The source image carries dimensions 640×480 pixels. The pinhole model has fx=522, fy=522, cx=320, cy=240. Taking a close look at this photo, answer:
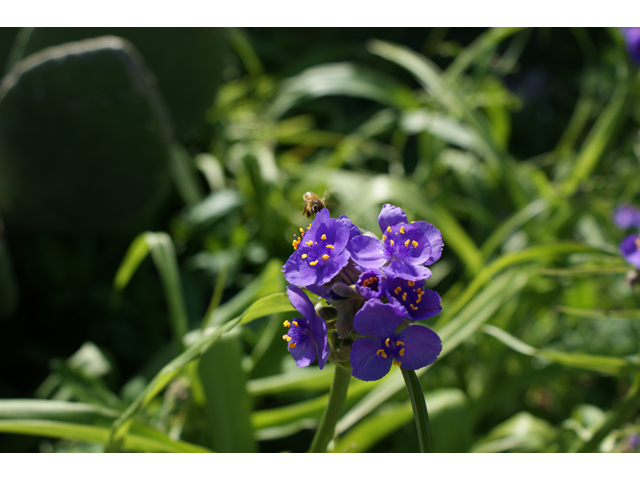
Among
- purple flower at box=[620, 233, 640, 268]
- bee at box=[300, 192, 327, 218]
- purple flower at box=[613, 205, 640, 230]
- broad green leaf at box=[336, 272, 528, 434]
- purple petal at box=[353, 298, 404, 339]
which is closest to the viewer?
purple petal at box=[353, 298, 404, 339]

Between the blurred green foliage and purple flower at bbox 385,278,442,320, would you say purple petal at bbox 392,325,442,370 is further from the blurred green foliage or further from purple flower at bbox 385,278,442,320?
the blurred green foliage

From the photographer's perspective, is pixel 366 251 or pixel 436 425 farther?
pixel 436 425

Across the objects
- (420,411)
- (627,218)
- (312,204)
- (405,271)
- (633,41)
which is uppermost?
(633,41)

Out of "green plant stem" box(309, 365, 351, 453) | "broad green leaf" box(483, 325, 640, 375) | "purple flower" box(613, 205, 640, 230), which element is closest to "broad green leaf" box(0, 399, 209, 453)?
"green plant stem" box(309, 365, 351, 453)

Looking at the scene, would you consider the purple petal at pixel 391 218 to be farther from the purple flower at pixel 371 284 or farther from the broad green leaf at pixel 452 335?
the broad green leaf at pixel 452 335

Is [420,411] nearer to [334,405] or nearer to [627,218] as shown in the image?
[334,405]

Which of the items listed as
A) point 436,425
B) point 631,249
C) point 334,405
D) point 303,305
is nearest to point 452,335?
point 436,425

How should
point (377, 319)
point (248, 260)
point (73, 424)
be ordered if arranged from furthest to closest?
point (248, 260)
point (73, 424)
point (377, 319)

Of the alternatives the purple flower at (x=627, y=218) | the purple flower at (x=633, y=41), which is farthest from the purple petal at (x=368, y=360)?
the purple flower at (x=633, y=41)
